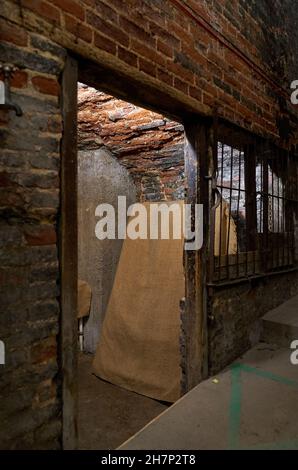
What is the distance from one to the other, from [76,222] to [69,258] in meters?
0.19

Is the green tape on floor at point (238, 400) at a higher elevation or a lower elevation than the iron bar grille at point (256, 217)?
lower

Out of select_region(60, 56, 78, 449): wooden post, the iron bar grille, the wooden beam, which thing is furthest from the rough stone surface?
select_region(60, 56, 78, 449): wooden post

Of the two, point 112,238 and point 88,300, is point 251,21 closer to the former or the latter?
point 112,238

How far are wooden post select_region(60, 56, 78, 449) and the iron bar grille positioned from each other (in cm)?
138

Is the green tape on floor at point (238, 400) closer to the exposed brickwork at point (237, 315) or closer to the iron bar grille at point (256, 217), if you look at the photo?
the exposed brickwork at point (237, 315)

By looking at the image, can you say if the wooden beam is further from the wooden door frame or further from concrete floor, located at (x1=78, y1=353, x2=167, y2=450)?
concrete floor, located at (x1=78, y1=353, x2=167, y2=450)

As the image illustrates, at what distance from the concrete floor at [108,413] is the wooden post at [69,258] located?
3.90 ft

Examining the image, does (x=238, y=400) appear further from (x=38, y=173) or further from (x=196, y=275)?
(x=38, y=173)

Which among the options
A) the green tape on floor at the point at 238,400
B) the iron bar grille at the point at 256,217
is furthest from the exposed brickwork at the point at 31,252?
the iron bar grille at the point at 256,217

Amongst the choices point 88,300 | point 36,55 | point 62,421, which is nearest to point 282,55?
point 36,55

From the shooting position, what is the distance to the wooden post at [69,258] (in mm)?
1684

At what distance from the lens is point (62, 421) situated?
168 centimetres

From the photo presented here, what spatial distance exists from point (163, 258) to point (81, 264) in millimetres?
1609

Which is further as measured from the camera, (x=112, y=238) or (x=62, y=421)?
(x=112, y=238)
